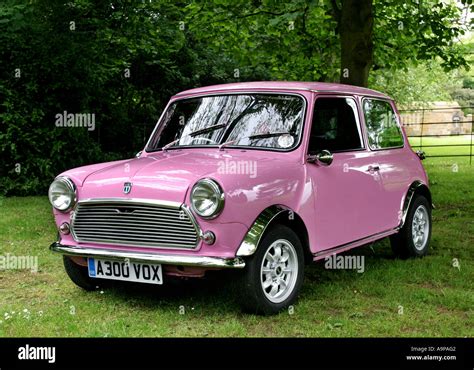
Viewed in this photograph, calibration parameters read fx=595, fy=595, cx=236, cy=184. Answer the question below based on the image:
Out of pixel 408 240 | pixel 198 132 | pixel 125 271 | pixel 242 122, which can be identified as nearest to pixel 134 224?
pixel 125 271

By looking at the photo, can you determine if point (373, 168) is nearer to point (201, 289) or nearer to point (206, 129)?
point (206, 129)

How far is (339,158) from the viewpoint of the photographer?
589cm

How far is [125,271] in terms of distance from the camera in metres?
4.96

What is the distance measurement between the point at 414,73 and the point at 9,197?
101 feet

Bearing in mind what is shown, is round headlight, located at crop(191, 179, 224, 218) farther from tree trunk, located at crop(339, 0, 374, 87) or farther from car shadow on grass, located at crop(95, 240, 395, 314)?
tree trunk, located at crop(339, 0, 374, 87)

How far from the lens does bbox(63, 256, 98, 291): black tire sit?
18.7 feet

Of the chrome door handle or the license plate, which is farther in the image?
the chrome door handle

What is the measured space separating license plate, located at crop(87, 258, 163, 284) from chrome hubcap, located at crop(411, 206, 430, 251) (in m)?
3.70

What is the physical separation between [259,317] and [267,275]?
351 mm

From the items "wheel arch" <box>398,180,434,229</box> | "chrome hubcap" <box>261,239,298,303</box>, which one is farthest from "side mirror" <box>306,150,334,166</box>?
"wheel arch" <box>398,180,434,229</box>

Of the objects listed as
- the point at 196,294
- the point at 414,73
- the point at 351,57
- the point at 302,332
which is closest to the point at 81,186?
the point at 196,294

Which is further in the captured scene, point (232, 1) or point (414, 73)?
point (414, 73)
